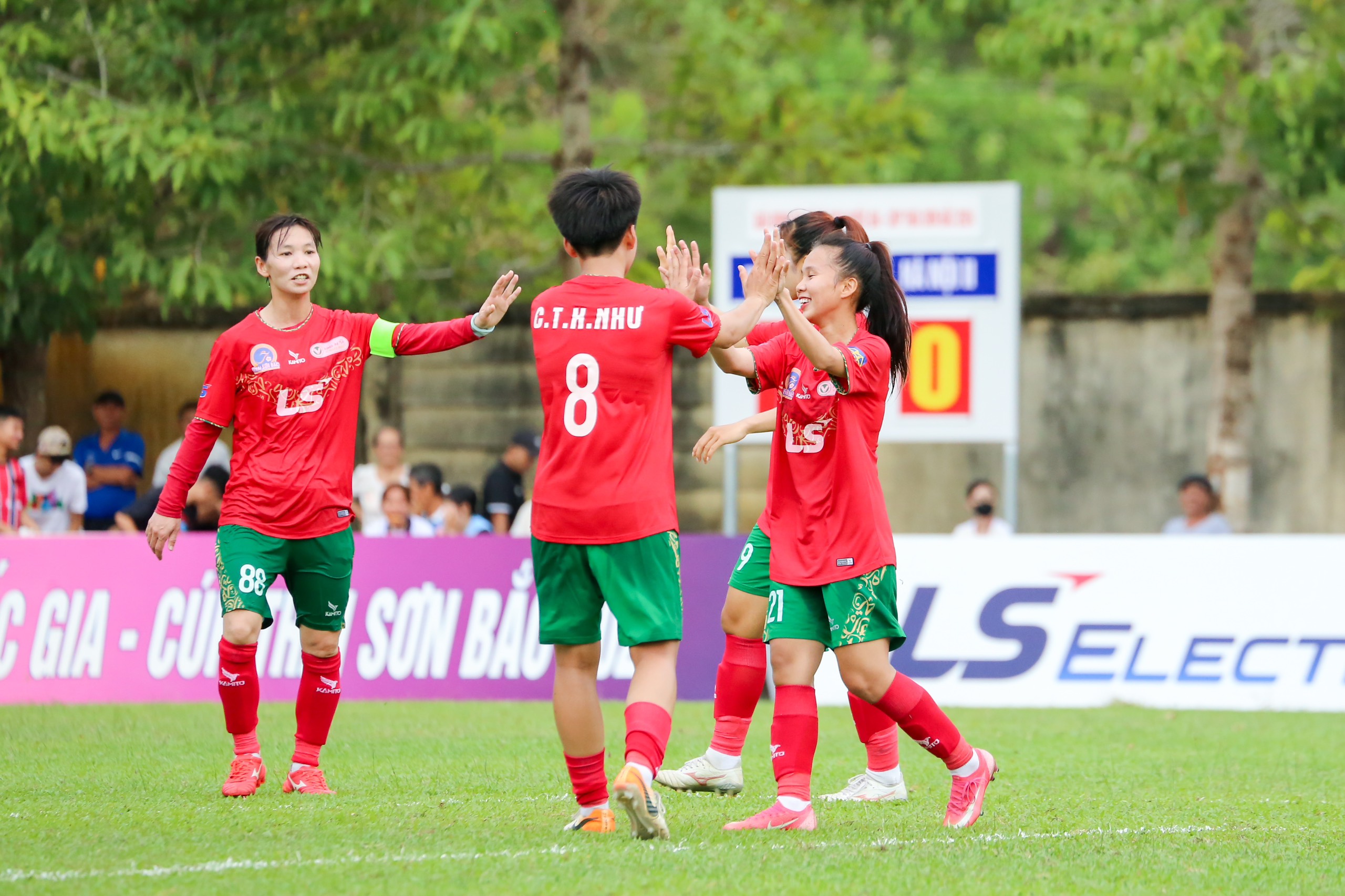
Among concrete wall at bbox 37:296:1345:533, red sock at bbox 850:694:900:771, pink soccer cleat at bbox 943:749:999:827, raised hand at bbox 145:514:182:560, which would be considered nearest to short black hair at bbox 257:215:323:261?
raised hand at bbox 145:514:182:560

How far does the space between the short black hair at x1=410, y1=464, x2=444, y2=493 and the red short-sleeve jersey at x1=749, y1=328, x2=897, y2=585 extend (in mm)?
7494

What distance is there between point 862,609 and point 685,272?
4.14 ft

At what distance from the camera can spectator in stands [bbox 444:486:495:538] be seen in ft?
41.9

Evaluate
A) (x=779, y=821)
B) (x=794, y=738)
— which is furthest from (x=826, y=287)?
(x=779, y=821)

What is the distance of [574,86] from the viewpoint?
1444cm

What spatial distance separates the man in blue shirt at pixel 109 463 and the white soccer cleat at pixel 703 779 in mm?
8731

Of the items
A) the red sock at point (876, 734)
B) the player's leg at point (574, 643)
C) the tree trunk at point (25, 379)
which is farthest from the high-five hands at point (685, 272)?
the tree trunk at point (25, 379)

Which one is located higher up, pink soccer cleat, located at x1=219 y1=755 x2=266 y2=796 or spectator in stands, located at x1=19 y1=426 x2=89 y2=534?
spectator in stands, located at x1=19 y1=426 x2=89 y2=534

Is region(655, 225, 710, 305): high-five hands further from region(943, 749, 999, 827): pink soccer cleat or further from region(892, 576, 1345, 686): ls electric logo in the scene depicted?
region(892, 576, 1345, 686): ls electric logo

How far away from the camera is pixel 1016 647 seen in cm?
1138

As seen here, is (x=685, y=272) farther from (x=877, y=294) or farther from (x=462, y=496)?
(x=462, y=496)

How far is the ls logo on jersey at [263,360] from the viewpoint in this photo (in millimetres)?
6715

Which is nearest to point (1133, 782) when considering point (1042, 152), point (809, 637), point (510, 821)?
point (809, 637)

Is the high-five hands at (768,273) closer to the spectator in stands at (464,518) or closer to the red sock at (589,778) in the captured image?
the red sock at (589,778)
